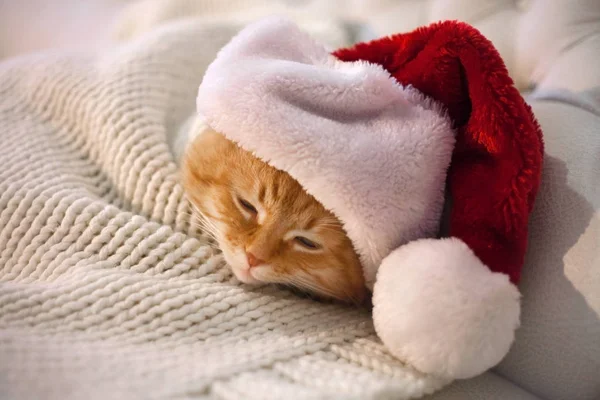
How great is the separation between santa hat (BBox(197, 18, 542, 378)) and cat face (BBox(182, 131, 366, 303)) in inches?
2.4

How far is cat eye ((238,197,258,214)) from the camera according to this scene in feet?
2.84

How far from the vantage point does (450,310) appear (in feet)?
2.12

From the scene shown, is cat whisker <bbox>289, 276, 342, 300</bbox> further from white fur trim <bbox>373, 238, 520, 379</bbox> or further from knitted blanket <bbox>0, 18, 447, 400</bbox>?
white fur trim <bbox>373, 238, 520, 379</bbox>

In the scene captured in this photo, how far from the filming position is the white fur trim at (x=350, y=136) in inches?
27.7

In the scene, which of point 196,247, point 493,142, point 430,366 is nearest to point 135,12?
point 196,247

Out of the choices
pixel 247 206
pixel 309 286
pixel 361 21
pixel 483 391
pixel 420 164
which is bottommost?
pixel 483 391

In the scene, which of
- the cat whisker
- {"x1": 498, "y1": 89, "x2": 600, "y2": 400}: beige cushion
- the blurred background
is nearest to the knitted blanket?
the cat whisker

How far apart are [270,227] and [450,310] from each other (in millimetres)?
325

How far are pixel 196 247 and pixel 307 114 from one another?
32 cm

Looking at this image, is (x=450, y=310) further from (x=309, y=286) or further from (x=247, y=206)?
(x=247, y=206)

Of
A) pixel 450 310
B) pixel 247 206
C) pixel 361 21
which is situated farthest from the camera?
pixel 361 21

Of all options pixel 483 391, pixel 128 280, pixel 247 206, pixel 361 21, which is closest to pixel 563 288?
pixel 483 391

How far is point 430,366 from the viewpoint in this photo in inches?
26.7

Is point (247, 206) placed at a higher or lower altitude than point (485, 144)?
lower
